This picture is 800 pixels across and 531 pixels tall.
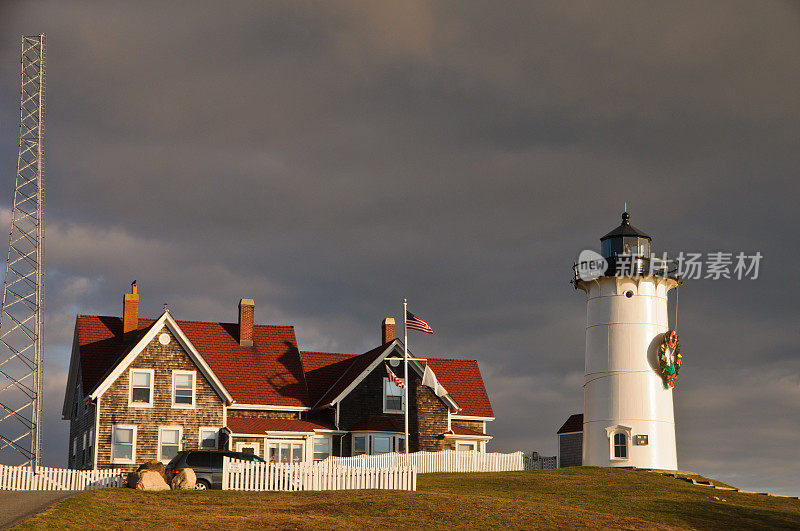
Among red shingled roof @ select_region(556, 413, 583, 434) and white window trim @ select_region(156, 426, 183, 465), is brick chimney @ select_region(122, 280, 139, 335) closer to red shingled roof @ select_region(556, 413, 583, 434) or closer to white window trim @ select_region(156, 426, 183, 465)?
white window trim @ select_region(156, 426, 183, 465)

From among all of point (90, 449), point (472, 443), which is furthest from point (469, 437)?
point (90, 449)

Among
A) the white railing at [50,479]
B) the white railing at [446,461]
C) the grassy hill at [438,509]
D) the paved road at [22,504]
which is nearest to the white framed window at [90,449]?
the white railing at [50,479]

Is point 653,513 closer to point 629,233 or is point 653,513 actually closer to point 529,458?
point 529,458

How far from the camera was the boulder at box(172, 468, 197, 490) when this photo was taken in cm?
3366

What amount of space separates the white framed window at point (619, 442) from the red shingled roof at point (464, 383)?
7368 mm

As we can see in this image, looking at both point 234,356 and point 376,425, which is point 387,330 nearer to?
point 376,425

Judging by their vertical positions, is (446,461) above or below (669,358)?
below

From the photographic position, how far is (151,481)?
1292 inches

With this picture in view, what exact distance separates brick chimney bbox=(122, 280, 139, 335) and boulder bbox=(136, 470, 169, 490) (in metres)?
20.0

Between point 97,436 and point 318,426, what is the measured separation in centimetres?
1081

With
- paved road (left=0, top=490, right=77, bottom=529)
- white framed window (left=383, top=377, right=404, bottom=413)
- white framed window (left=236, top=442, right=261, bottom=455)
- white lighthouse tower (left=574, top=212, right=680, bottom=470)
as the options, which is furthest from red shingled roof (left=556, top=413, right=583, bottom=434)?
paved road (left=0, top=490, right=77, bottom=529)

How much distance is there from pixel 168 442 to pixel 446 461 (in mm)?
13315

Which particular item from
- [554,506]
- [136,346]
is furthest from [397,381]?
[554,506]

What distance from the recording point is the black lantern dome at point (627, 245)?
172ft
